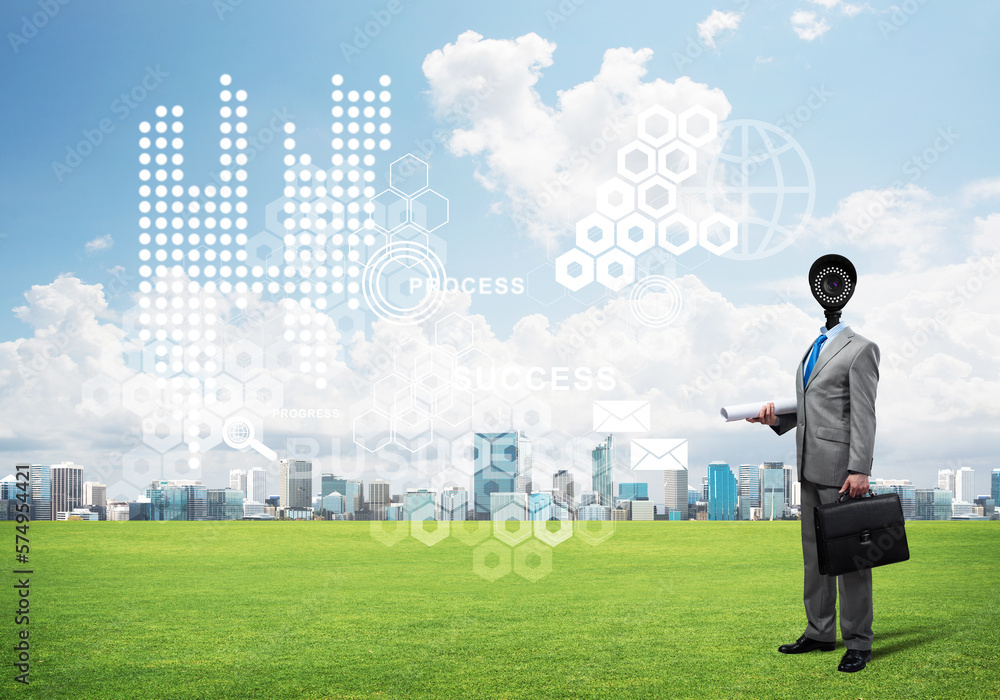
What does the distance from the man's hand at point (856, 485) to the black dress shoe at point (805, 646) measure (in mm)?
1109

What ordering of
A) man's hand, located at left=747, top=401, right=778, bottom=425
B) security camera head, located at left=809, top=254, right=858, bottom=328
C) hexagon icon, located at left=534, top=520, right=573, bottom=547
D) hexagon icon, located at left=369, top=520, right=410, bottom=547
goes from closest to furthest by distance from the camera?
1. security camera head, located at left=809, top=254, right=858, bottom=328
2. man's hand, located at left=747, top=401, right=778, bottom=425
3. hexagon icon, located at left=534, top=520, right=573, bottom=547
4. hexagon icon, located at left=369, top=520, right=410, bottom=547

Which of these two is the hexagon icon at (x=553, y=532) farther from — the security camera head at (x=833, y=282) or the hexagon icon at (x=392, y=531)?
the security camera head at (x=833, y=282)

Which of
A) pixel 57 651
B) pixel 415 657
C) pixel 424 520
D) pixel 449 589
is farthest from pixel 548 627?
pixel 424 520

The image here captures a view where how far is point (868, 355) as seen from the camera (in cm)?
462

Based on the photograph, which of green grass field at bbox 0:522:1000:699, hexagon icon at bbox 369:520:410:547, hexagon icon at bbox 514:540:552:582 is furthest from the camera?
hexagon icon at bbox 369:520:410:547

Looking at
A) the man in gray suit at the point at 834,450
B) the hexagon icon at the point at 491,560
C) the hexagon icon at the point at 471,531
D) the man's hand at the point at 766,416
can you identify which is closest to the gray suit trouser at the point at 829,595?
the man in gray suit at the point at 834,450

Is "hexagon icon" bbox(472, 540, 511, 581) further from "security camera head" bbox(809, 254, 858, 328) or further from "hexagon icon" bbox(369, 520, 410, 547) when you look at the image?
"security camera head" bbox(809, 254, 858, 328)

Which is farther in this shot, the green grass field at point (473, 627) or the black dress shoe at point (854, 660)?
the black dress shoe at point (854, 660)

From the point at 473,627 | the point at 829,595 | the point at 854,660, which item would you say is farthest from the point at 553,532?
the point at 854,660

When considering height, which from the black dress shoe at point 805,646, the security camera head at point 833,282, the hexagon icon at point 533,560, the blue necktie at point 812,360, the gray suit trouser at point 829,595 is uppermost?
the security camera head at point 833,282

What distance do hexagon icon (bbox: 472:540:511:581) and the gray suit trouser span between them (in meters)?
4.30

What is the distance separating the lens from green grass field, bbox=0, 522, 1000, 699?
427cm

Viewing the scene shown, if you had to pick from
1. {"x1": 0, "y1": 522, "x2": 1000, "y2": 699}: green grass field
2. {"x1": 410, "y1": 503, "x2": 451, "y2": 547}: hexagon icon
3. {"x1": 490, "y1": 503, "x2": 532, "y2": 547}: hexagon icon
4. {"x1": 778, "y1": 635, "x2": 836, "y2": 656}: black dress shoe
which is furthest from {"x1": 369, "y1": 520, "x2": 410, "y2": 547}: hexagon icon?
{"x1": 778, "y1": 635, "x2": 836, "y2": 656}: black dress shoe

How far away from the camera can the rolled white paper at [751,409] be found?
16.3 ft
